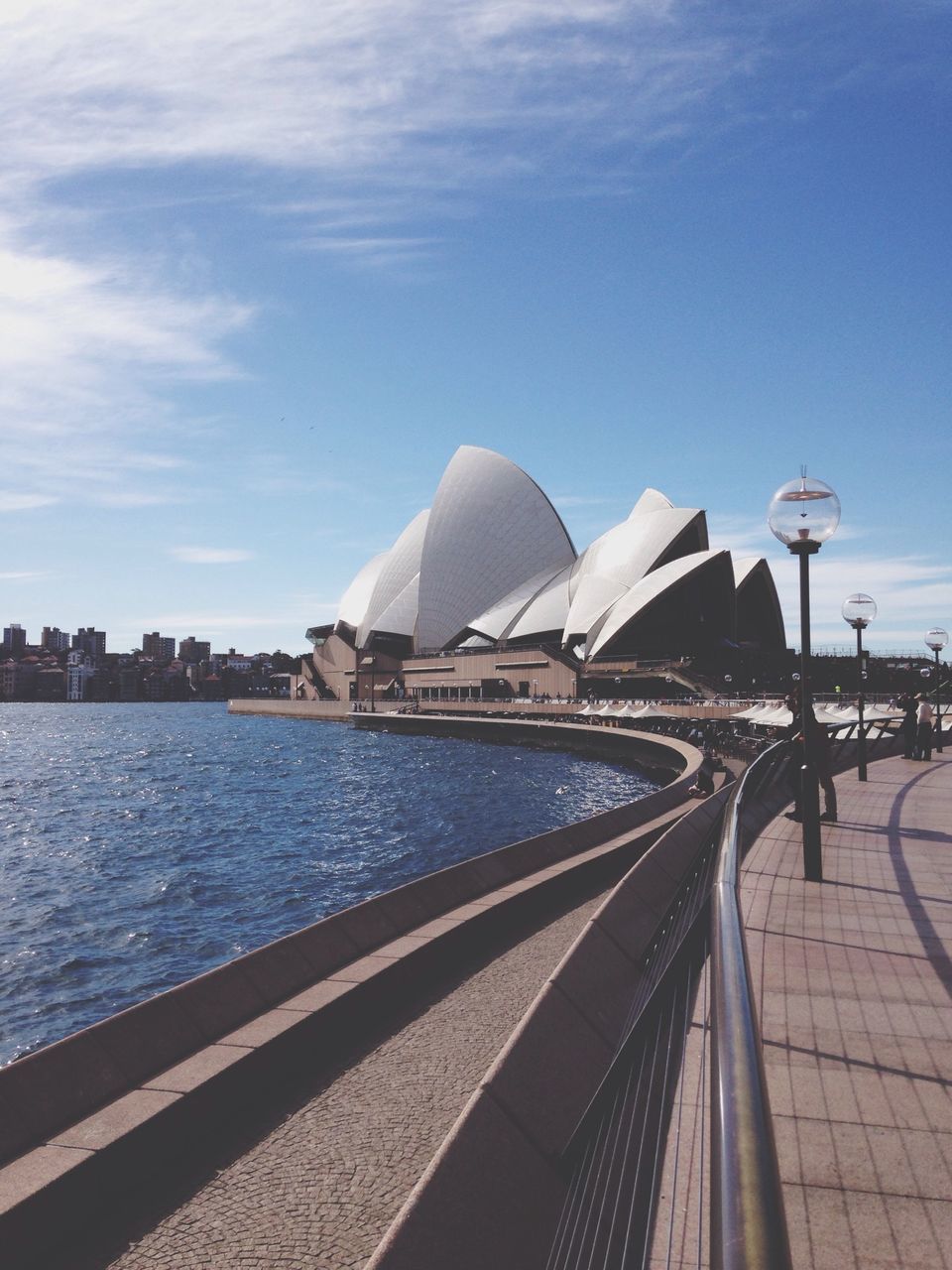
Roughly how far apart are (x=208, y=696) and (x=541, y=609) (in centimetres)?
13877

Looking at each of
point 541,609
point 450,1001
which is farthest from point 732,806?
point 541,609

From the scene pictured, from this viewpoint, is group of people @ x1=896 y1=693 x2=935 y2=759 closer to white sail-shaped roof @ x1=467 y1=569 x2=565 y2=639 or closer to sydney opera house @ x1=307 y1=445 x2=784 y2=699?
sydney opera house @ x1=307 y1=445 x2=784 y2=699

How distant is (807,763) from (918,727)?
11524mm

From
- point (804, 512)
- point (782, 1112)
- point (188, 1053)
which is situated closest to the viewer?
point (782, 1112)

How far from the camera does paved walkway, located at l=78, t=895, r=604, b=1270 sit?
12.7 ft

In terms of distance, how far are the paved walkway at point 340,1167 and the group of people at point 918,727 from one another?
13488 millimetres

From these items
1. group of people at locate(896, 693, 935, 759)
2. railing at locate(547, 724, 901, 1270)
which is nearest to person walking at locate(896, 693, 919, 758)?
group of people at locate(896, 693, 935, 759)

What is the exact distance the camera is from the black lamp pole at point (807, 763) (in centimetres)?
682

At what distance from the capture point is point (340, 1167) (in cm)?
444

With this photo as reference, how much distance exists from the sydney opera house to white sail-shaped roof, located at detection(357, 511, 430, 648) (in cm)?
14

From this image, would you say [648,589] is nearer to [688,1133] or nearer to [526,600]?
[526,600]

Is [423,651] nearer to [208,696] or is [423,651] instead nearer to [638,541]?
[638,541]

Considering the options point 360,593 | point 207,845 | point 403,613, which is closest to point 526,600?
point 403,613

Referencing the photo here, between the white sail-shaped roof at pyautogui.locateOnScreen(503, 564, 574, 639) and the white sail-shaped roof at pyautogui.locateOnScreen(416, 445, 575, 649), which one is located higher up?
the white sail-shaped roof at pyautogui.locateOnScreen(416, 445, 575, 649)
